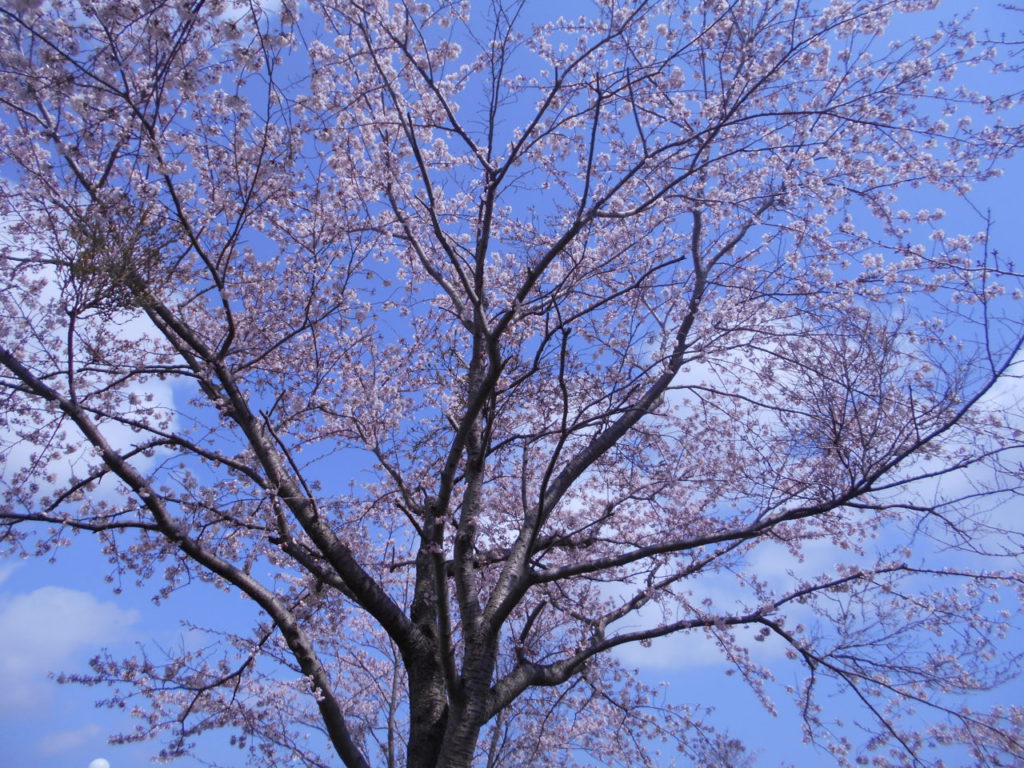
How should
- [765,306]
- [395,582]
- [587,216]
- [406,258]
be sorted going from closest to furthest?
[587,216] < [765,306] < [406,258] < [395,582]

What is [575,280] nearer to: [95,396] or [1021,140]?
[1021,140]

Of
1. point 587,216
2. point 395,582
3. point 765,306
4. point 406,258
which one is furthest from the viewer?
point 395,582

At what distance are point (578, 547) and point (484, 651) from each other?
212cm

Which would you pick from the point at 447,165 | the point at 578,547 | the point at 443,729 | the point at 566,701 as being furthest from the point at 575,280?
the point at 566,701

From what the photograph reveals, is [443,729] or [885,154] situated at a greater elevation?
[885,154]

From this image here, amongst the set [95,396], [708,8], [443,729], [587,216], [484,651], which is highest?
[708,8]

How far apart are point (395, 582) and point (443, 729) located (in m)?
4.39

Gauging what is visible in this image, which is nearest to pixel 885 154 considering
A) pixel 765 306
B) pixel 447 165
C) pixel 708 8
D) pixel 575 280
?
pixel 765 306

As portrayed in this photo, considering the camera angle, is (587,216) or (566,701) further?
(566,701)

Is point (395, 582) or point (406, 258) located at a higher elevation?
point (406, 258)

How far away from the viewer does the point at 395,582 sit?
10.5 m

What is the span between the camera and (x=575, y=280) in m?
6.71

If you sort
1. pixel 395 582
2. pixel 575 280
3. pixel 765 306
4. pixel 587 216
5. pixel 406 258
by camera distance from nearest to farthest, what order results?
pixel 587 216
pixel 575 280
pixel 765 306
pixel 406 258
pixel 395 582

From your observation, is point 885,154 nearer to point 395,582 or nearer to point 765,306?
point 765,306
